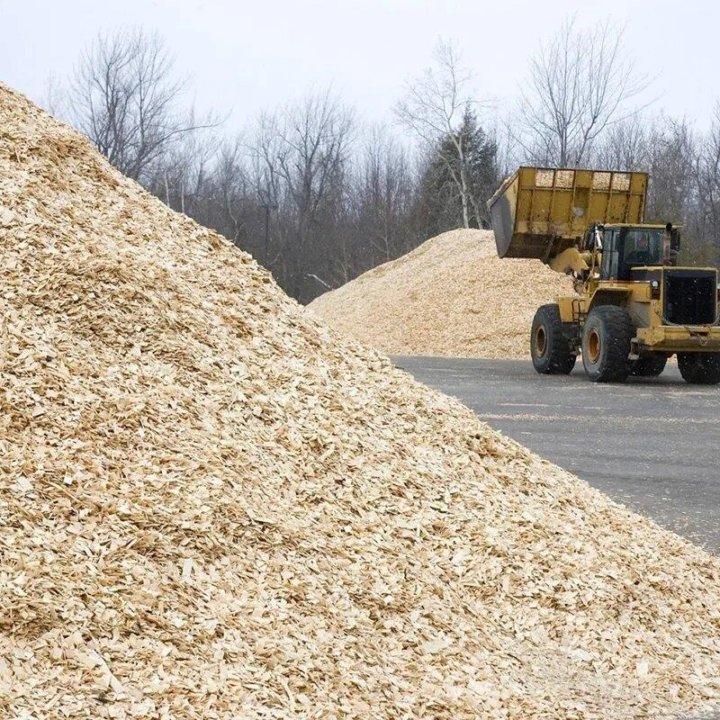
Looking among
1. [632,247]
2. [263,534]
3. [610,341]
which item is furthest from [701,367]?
[263,534]

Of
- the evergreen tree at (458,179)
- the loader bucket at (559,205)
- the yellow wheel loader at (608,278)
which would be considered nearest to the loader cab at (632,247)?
the yellow wheel loader at (608,278)

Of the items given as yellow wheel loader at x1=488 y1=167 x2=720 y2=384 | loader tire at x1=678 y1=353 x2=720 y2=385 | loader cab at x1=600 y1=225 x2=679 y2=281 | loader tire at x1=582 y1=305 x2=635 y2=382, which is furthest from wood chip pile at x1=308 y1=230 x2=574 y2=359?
loader tire at x1=582 y1=305 x2=635 y2=382

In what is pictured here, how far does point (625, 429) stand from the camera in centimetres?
1215

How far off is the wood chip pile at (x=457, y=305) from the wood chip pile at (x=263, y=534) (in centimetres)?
1780

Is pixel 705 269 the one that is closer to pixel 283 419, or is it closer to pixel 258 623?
pixel 283 419

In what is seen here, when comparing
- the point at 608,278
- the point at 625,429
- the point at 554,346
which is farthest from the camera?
the point at 554,346

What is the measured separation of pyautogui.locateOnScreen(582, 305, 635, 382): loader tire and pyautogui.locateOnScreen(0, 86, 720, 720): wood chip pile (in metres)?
9.93

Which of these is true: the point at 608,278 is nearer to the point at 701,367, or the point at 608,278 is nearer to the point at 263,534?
the point at 701,367

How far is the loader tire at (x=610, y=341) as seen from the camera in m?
16.6

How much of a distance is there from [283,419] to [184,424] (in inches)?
24.2

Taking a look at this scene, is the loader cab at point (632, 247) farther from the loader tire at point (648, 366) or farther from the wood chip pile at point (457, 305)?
the wood chip pile at point (457, 305)

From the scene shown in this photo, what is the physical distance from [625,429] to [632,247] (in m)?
6.03

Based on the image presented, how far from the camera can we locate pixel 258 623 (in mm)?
4215

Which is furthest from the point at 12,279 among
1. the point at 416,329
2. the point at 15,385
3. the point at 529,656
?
the point at 416,329
